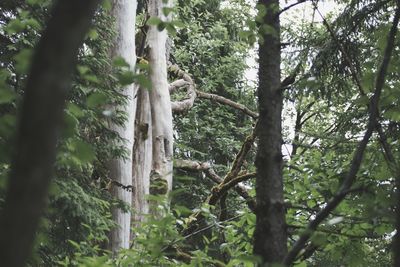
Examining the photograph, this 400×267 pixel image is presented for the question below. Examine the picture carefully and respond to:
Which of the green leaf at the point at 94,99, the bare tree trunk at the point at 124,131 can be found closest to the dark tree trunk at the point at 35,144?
the green leaf at the point at 94,99

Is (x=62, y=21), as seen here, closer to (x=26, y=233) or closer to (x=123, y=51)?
(x=26, y=233)

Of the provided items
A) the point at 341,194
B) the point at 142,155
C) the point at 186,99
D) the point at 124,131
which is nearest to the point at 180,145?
the point at 124,131

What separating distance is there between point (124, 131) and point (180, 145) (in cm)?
164

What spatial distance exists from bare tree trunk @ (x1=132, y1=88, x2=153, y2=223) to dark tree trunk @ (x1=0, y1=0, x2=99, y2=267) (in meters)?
8.30

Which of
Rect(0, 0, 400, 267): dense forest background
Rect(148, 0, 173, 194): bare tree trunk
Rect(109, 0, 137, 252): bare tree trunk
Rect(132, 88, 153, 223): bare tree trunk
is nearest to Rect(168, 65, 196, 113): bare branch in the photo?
Rect(0, 0, 400, 267): dense forest background

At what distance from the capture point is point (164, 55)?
10.7m

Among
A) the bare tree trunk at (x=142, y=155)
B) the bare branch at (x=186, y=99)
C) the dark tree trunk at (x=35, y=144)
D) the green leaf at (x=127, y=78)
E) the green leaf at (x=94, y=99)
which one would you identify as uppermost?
the bare branch at (x=186, y=99)

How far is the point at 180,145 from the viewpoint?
7.28 metres

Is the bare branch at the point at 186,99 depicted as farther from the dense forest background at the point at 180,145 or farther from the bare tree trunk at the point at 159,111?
the bare tree trunk at the point at 159,111

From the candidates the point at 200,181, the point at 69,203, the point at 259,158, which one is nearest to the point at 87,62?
the point at 69,203

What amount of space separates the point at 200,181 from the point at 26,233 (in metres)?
13.6

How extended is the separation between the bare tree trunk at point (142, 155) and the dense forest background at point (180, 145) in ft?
0.08

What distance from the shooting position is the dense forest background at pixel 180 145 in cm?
92

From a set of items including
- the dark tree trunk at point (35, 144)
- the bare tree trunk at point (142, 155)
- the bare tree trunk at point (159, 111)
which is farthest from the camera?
the bare tree trunk at point (159, 111)
